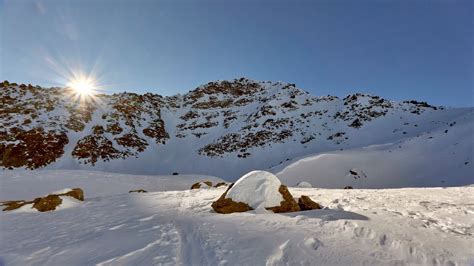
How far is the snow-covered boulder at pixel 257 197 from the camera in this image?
26.8 ft

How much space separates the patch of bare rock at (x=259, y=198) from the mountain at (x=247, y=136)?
15156mm

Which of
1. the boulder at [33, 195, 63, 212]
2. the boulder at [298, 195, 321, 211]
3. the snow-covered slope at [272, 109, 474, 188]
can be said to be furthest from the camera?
the snow-covered slope at [272, 109, 474, 188]

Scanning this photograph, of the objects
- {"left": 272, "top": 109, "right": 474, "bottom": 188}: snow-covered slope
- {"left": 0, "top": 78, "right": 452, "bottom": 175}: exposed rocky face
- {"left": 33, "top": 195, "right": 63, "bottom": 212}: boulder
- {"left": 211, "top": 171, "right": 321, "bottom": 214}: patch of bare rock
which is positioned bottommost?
{"left": 33, "top": 195, "right": 63, "bottom": 212}: boulder

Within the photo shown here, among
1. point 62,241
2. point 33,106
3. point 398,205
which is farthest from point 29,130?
point 398,205

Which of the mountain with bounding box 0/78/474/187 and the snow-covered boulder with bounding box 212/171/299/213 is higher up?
the mountain with bounding box 0/78/474/187

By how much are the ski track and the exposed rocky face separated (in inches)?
1125

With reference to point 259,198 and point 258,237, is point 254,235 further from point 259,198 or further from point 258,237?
point 259,198

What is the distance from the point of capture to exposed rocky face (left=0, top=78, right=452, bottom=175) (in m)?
33.7

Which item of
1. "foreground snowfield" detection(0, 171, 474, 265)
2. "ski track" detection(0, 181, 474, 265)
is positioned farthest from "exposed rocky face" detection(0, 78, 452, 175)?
"ski track" detection(0, 181, 474, 265)

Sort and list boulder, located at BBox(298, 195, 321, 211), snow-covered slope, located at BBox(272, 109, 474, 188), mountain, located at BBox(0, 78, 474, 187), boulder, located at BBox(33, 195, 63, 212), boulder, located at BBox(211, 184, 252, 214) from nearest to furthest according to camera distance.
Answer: boulder, located at BBox(211, 184, 252, 214)
boulder, located at BBox(298, 195, 321, 211)
boulder, located at BBox(33, 195, 63, 212)
snow-covered slope, located at BBox(272, 109, 474, 188)
mountain, located at BBox(0, 78, 474, 187)

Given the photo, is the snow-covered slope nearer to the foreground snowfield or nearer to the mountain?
the mountain

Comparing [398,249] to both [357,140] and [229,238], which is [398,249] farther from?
[357,140]

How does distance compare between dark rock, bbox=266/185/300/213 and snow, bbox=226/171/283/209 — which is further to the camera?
snow, bbox=226/171/283/209

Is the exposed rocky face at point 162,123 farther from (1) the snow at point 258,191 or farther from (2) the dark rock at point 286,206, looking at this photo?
(2) the dark rock at point 286,206
